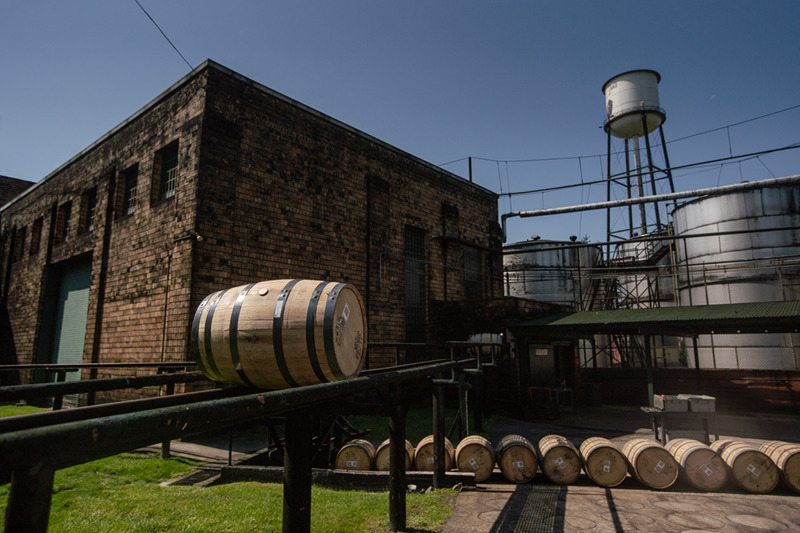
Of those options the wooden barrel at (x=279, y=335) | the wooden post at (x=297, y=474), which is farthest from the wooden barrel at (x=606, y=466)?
the wooden post at (x=297, y=474)

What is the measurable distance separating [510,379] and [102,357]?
11.3 m

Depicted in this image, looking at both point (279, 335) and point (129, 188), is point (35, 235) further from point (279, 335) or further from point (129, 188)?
point (279, 335)

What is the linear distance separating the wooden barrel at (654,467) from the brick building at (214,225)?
26.9ft

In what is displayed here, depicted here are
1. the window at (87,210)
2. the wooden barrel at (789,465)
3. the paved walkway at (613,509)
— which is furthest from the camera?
the window at (87,210)

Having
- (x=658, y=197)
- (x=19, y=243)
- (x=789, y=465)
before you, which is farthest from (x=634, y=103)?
(x=19, y=243)

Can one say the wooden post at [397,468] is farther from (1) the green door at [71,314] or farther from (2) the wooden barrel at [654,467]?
(1) the green door at [71,314]

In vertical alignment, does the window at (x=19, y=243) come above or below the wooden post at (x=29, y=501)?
above

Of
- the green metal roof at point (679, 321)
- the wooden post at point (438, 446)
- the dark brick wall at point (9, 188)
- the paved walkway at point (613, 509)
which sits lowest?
the paved walkway at point (613, 509)

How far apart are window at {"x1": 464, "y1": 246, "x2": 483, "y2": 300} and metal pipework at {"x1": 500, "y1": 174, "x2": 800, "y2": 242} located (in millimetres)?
2247

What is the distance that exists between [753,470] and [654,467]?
1240 millimetres

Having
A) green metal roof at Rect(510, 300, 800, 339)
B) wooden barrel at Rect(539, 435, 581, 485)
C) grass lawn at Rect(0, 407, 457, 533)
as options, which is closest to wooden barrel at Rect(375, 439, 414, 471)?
grass lawn at Rect(0, 407, 457, 533)

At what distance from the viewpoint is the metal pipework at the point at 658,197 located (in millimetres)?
17391

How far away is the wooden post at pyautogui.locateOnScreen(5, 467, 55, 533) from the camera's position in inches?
44.5

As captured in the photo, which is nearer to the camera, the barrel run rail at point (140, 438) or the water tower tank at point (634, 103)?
the barrel run rail at point (140, 438)
